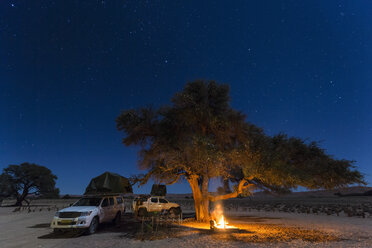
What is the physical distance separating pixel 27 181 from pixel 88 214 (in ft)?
160

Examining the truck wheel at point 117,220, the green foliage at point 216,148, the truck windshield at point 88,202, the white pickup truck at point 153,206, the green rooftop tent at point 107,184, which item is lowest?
the truck wheel at point 117,220

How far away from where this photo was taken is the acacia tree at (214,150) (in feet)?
48.6

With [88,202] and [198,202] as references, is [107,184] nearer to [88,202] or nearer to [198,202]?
[88,202]

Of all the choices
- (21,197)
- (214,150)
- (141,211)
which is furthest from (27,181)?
(214,150)

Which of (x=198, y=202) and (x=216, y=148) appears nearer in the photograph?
(x=216, y=148)

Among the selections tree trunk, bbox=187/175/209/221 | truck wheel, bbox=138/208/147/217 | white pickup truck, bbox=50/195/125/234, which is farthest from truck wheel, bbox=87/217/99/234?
truck wheel, bbox=138/208/147/217

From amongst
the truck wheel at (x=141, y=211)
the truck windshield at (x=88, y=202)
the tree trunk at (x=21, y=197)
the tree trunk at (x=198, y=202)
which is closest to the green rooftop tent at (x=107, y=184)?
the truck windshield at (x=88, y=202)

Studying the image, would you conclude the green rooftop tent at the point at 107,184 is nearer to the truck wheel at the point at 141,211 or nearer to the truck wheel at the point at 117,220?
the truck wheel at the point at 117,220

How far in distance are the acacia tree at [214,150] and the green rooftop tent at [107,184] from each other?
190 cm

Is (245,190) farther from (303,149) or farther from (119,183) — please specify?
(119,183)

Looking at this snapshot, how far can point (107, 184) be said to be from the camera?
15883mm

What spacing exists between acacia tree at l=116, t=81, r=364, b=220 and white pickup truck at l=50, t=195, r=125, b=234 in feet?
12.2

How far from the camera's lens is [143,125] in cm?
1739

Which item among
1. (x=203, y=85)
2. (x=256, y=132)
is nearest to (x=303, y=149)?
(x=256, y=132)
